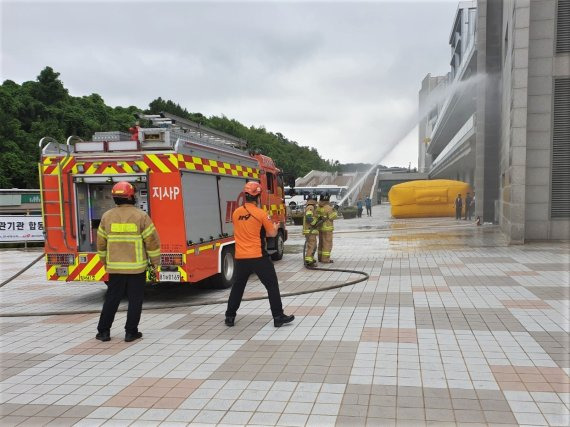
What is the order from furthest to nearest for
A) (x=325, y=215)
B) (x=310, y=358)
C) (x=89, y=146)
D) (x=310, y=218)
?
(x=325, y=215), (x=310, y=218), (x=89, y=146), (x=310, y=358)

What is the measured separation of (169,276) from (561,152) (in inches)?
485

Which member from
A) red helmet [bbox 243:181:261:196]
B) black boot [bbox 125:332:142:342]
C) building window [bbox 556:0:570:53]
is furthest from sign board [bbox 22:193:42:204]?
building window [bbox 556:0:570:53]

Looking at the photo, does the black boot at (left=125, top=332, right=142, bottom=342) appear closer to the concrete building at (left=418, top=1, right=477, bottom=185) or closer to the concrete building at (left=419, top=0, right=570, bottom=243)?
the concrete building at (left=419, top=0, right=570, bottom=243)

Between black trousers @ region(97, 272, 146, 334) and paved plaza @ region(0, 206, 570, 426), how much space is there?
25 cm

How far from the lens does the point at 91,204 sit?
7.70 metres

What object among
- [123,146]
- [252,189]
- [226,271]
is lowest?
[226,271]

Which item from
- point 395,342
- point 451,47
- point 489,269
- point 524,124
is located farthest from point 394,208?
point 451,47

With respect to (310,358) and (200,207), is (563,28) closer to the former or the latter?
(200,207)

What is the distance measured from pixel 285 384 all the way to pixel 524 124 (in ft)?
41.1

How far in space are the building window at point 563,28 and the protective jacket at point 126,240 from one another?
13655mm

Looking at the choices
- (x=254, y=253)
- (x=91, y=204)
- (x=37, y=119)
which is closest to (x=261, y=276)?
(x=254, y=253)

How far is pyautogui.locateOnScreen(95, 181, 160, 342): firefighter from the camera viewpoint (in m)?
5.48

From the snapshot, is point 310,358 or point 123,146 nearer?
point 310,358

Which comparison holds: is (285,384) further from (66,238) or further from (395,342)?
(66,238)
